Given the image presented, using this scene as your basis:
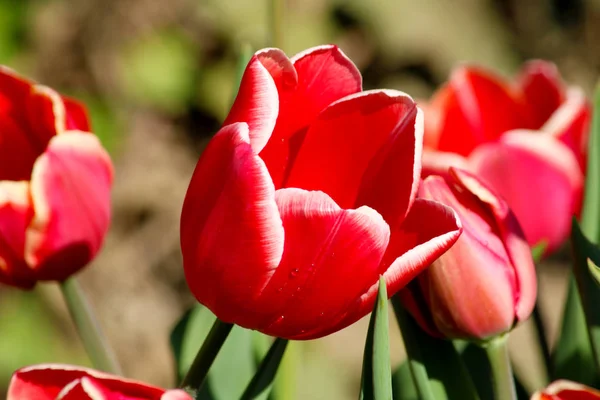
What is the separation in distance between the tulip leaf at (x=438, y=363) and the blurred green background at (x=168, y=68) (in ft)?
4.21

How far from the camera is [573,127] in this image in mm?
691

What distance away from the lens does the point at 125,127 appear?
6.10 feet

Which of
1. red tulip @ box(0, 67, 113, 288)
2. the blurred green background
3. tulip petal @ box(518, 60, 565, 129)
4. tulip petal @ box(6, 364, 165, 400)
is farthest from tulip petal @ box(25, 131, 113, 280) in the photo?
the blurred green background

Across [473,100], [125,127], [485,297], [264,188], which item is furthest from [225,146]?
[125,127]

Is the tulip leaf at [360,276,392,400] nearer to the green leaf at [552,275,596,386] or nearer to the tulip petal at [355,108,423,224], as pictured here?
the tulip petal at [355,108,423,224]

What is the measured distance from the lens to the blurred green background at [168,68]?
6.08ft

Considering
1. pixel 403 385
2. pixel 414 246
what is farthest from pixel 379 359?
pixel 403 385

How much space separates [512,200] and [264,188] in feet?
1.10

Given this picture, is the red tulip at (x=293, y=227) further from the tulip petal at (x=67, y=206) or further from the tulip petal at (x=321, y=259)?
the tulip petal at (x=67, y=206)

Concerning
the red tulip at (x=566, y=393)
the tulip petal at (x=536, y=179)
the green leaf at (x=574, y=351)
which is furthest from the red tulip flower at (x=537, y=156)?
the red tulip at (x=566, y=393)

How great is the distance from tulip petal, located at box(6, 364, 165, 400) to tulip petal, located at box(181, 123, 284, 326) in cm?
4

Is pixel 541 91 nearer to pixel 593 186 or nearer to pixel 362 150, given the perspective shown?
pixel 593 186

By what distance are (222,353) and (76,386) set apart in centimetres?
20

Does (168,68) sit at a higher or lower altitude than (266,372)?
lower
